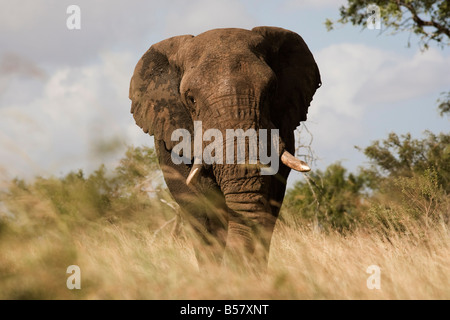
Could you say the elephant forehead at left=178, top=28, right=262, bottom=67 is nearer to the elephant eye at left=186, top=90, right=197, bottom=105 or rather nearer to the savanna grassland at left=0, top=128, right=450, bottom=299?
the elephant eye at left=186, top=90, right=197, bottom=105

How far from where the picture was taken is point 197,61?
7.96m

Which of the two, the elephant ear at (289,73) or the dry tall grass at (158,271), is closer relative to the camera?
the dry tall grass at (158,271)

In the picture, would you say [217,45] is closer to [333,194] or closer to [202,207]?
[202,207]

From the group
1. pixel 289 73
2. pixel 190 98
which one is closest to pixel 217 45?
pixel 190 98

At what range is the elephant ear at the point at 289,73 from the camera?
8.61m

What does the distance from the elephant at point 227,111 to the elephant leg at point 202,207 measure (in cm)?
1

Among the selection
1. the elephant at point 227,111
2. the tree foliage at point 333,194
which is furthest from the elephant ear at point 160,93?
the tree foliage at point 333,194

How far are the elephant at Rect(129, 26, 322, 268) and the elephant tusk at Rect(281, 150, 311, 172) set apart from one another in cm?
1

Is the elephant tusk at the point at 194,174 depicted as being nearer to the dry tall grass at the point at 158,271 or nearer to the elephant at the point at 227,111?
the elephant at the point at 227,111

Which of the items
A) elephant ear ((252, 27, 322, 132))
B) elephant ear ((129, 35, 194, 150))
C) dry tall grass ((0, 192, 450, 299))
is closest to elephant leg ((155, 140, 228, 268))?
elephant ear ((129, 35, 194, 150))

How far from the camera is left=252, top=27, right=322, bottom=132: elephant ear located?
28.2 feet

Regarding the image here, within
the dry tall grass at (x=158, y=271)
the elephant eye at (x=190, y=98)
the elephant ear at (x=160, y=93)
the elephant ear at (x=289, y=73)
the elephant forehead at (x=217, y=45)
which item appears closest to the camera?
the dry tall grass at (x=158, y=271)

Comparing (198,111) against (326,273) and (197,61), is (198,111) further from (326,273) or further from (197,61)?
(326,273)
